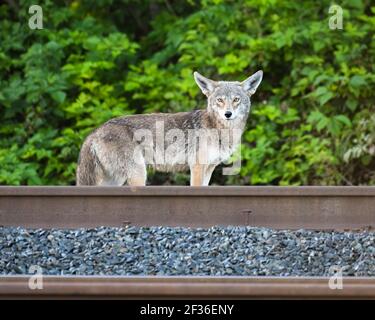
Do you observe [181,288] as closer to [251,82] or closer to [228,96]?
[228,96]

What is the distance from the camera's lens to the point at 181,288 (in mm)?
4520

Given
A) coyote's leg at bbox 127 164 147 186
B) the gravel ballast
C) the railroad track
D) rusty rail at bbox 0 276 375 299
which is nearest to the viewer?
rusty rail at bbox 0 276 375 299

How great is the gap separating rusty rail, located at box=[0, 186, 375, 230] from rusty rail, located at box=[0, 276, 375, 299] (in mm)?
2118

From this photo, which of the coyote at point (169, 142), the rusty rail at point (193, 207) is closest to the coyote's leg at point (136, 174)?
the coyote at point (169, 142)

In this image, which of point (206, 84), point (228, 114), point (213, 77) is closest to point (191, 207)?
point (228, 114)

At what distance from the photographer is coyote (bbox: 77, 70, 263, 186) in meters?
8.21

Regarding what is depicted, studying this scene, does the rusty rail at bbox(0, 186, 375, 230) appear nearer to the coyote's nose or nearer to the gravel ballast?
the gravel ballast

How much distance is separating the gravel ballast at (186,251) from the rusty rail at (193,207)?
0.20m

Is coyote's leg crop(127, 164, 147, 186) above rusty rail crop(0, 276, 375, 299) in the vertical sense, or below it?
above

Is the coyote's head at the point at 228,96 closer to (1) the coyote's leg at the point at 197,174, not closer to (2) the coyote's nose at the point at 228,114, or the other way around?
(2) the coyote's nose at the point at 228,114

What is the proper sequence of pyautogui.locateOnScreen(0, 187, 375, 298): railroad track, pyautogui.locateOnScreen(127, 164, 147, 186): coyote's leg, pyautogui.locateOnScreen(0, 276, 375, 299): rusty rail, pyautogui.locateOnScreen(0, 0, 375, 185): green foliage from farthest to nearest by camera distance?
pyautogui.locateOnScreen(0, 0, 375, 185): green foliage → pyautogui.locateOnScreen(127, 164, 147, 186): coyote's leg → pyautogui.locateOnScreen(0, 187, 375, 298): railroad track → pyautogui.locateOnScreen(0, 276, 375, 299): rusty rail

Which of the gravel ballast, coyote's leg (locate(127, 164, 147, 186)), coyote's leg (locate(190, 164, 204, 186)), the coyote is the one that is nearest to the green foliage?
the coyote
